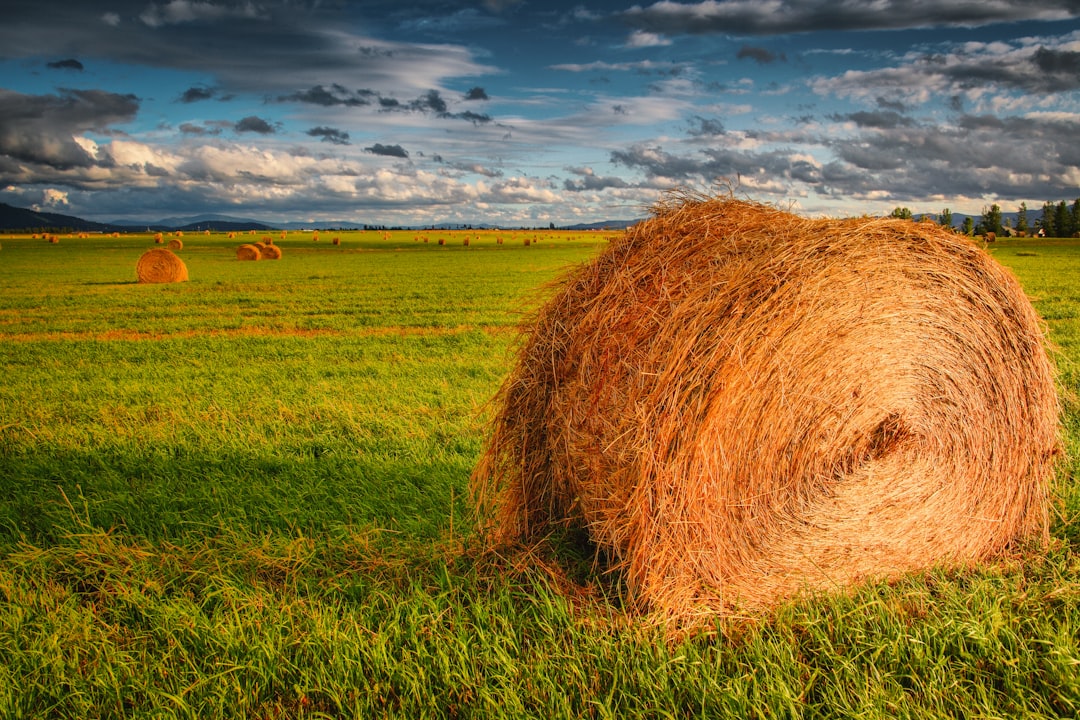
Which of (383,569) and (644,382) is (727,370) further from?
(383,569)

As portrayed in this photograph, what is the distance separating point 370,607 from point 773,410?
2.51 meters

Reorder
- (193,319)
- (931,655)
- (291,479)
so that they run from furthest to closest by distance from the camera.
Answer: (193,319) < (291,479) < (931,655)

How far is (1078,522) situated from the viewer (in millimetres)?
5418

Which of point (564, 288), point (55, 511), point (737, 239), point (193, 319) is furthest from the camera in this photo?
point (193, 319)

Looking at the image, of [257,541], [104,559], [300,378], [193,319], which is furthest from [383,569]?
[193,319]

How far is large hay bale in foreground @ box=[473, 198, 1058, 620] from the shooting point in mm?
4051

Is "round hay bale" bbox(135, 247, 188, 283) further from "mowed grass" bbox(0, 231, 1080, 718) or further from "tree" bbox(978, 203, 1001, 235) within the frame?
"tree" bbox(978, 203, 1001, 235)

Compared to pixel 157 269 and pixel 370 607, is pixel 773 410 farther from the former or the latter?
pixel 157 269

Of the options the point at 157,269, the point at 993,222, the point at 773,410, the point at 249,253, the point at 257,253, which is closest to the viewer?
the point at 773,410

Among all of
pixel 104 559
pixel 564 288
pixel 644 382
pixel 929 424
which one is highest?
pixel 564 288

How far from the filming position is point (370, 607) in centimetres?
404

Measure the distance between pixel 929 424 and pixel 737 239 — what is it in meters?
1.71

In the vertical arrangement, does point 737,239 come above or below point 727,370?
above

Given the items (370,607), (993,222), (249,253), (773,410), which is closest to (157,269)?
(249,253)
